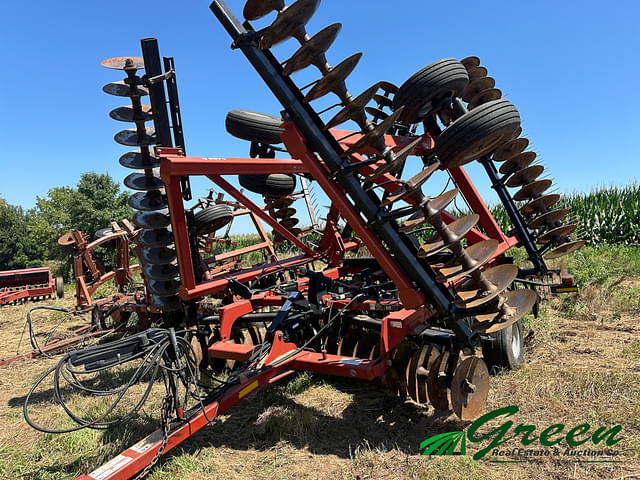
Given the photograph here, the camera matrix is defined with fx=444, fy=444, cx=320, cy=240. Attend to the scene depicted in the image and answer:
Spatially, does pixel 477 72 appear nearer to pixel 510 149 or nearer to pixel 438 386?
pixel 510 149

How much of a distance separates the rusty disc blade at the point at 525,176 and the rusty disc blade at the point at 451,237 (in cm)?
246

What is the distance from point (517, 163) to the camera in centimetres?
554

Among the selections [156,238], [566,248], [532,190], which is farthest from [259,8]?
[566,248]

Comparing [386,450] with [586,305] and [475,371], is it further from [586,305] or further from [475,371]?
[586,305]

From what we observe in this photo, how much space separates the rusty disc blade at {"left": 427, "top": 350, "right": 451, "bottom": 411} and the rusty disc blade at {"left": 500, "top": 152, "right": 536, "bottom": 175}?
305 cm

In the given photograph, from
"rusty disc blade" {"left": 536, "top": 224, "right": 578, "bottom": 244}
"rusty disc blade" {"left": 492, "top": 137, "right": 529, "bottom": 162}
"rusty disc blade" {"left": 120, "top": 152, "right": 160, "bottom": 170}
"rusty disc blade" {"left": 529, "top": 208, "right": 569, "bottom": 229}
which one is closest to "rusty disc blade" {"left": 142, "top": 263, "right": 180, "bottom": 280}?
"rusty disc blade" {"left": 120, "top": 152, "right": 160, "bottom": 170}

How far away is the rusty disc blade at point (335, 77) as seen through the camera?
3.02 meters

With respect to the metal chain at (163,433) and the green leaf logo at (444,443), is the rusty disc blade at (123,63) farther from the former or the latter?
the green leaf logo at (444,443)

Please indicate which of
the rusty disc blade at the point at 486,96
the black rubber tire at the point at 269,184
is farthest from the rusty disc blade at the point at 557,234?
the black rubber tire at the point at 269,184

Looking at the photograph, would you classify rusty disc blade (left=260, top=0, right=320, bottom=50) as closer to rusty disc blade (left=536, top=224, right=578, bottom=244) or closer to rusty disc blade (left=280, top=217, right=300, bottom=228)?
rusty disc blade (left=536, top=224, right=578, bottom=244)

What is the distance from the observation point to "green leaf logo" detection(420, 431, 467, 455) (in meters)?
3.27

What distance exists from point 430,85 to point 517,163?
2.24 m

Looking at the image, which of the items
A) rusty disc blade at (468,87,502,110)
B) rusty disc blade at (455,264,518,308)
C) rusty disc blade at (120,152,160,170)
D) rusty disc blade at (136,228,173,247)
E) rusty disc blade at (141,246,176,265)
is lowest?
rusty disc blade at (455,264,518,308)

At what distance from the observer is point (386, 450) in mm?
3361
